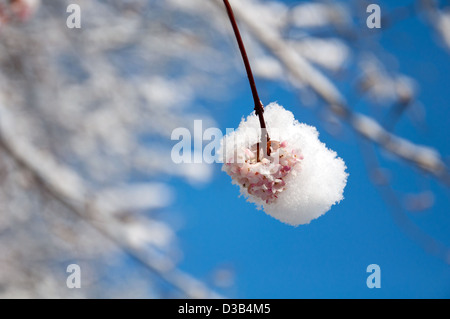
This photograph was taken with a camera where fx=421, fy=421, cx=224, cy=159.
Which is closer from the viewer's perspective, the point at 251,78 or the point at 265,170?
the point at 251,78

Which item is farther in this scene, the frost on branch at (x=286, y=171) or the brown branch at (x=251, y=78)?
the frost on branch at (x=286, y=171)

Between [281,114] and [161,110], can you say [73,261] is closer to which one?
[161,110]

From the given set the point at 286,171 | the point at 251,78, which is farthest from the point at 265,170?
the point at 251,78

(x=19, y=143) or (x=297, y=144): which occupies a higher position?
(x=19, y=143)

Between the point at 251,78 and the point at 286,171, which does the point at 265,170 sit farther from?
the point at 251,78

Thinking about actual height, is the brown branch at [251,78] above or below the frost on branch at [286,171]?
above

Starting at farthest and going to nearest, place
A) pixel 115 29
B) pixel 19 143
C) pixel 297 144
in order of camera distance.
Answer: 1. pixel 115 29
2. pixel 19 143
3. pixel 297 144

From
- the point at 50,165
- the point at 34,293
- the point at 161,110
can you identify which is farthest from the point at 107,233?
the point at 161,110
